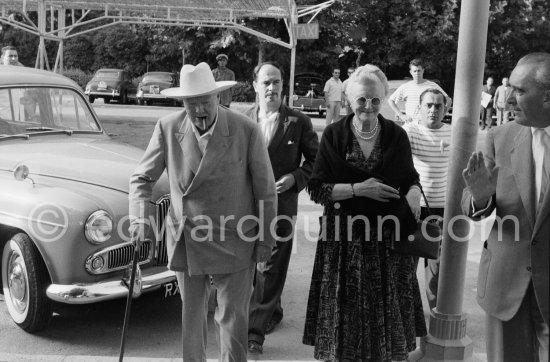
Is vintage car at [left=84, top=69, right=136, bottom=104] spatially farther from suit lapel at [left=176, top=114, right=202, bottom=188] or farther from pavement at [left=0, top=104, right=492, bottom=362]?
suit lapel at [left=176, top=114, right=202, bottom=188]

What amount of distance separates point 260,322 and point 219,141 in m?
Result: 1.55

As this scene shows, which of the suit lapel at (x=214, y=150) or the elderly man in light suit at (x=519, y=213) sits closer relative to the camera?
the elderly man in light suit at (x=519, y=213)

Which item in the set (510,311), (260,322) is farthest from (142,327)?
(510,311)

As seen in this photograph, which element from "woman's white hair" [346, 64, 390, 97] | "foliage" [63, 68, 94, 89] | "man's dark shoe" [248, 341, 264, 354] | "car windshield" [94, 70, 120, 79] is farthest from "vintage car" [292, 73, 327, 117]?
"woman's white hair" [346, 64, 390, 97]

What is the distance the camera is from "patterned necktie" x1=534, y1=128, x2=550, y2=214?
2945 mm

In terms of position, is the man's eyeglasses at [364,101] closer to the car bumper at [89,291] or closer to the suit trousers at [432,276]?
the suit trousers at [432,276]

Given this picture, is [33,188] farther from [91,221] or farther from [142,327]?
[142,327]

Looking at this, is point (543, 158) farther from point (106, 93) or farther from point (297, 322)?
point (106, 93)

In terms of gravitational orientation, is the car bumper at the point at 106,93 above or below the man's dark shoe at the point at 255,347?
above

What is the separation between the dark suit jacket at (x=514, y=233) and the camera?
288 centimetres

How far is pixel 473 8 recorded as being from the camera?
13.7 ft

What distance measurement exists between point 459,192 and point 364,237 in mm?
786

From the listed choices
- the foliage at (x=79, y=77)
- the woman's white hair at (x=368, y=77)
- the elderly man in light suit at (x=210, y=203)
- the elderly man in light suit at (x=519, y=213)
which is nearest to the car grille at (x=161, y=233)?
the elderly man in light suit at (x=210, y=203)

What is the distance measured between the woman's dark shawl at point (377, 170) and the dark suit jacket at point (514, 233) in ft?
2.49
